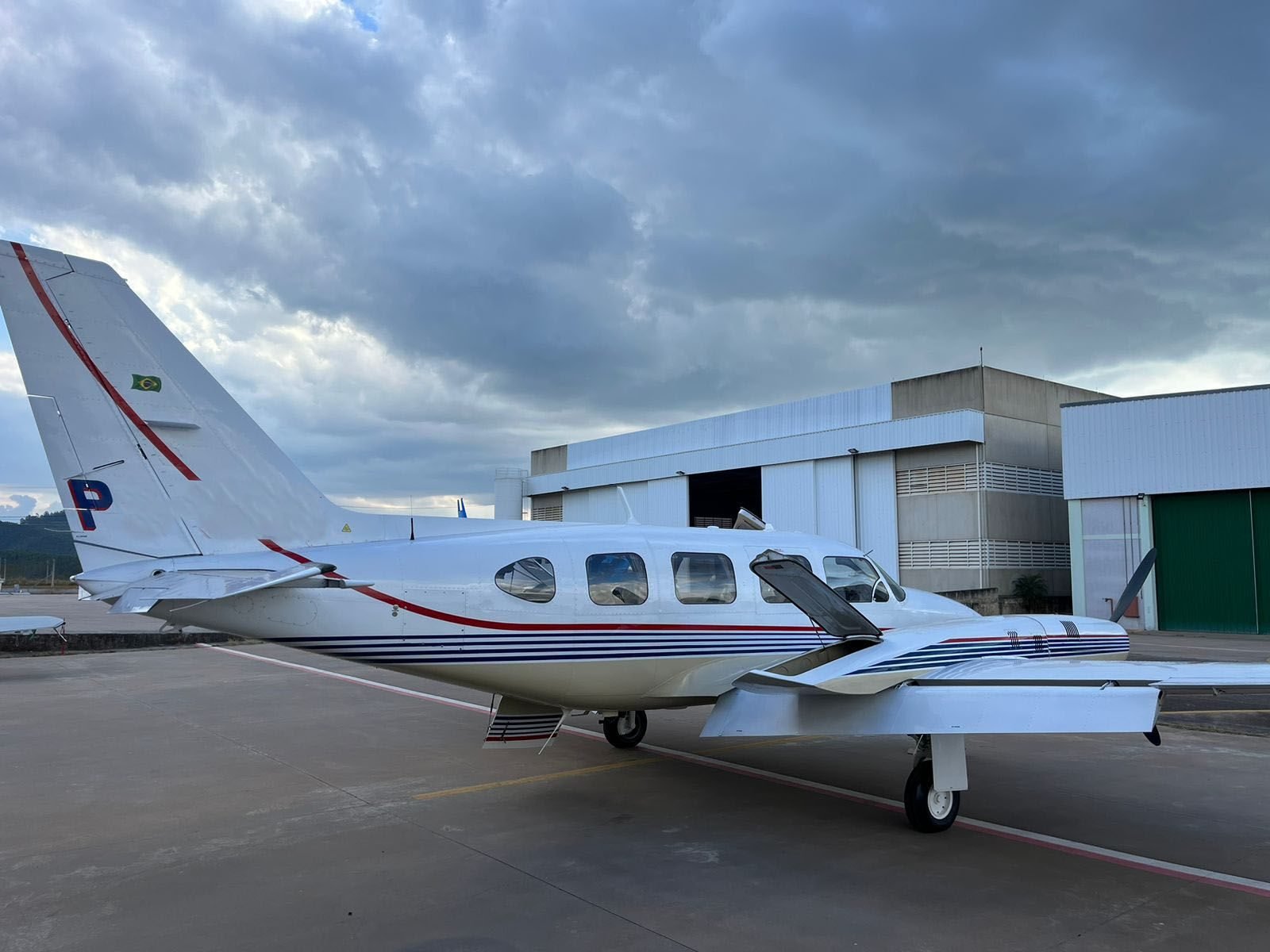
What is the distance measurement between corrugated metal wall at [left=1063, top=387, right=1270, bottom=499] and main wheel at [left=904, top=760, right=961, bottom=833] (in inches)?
1020

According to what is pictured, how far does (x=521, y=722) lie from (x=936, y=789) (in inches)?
165

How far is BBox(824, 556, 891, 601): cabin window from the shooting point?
31.5ft

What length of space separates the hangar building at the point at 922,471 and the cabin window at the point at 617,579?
22.6 m

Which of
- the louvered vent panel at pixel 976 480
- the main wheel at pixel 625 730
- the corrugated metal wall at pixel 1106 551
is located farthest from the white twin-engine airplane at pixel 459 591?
the louvered vent panel at pixel 976 480

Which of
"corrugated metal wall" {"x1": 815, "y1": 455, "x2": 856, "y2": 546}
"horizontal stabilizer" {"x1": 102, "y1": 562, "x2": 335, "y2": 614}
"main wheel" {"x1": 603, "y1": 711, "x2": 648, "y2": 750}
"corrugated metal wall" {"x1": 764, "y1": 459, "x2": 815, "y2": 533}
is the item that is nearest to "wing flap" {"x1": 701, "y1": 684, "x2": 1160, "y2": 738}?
"main wheel" {"x1": 603, "y1": 711, "x2": 648, "y2": 750}

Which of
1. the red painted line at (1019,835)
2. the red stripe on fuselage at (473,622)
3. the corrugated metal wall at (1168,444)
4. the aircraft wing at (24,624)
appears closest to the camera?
the red painted line at (1019,835)

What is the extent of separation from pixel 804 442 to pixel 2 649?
96.7 ft

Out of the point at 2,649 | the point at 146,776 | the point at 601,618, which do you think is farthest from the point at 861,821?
the point at 2,649

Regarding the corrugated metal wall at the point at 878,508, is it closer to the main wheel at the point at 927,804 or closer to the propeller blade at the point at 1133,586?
the propeller blade at the point at 1133,586

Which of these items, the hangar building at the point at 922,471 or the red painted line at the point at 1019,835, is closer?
the red painted line at the point at 1019,835

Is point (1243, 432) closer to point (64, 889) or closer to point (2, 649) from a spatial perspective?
point (64, 889)

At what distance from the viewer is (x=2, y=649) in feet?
79.5

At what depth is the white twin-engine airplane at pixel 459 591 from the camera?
23.0ft

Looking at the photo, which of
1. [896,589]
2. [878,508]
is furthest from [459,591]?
[878,508]
